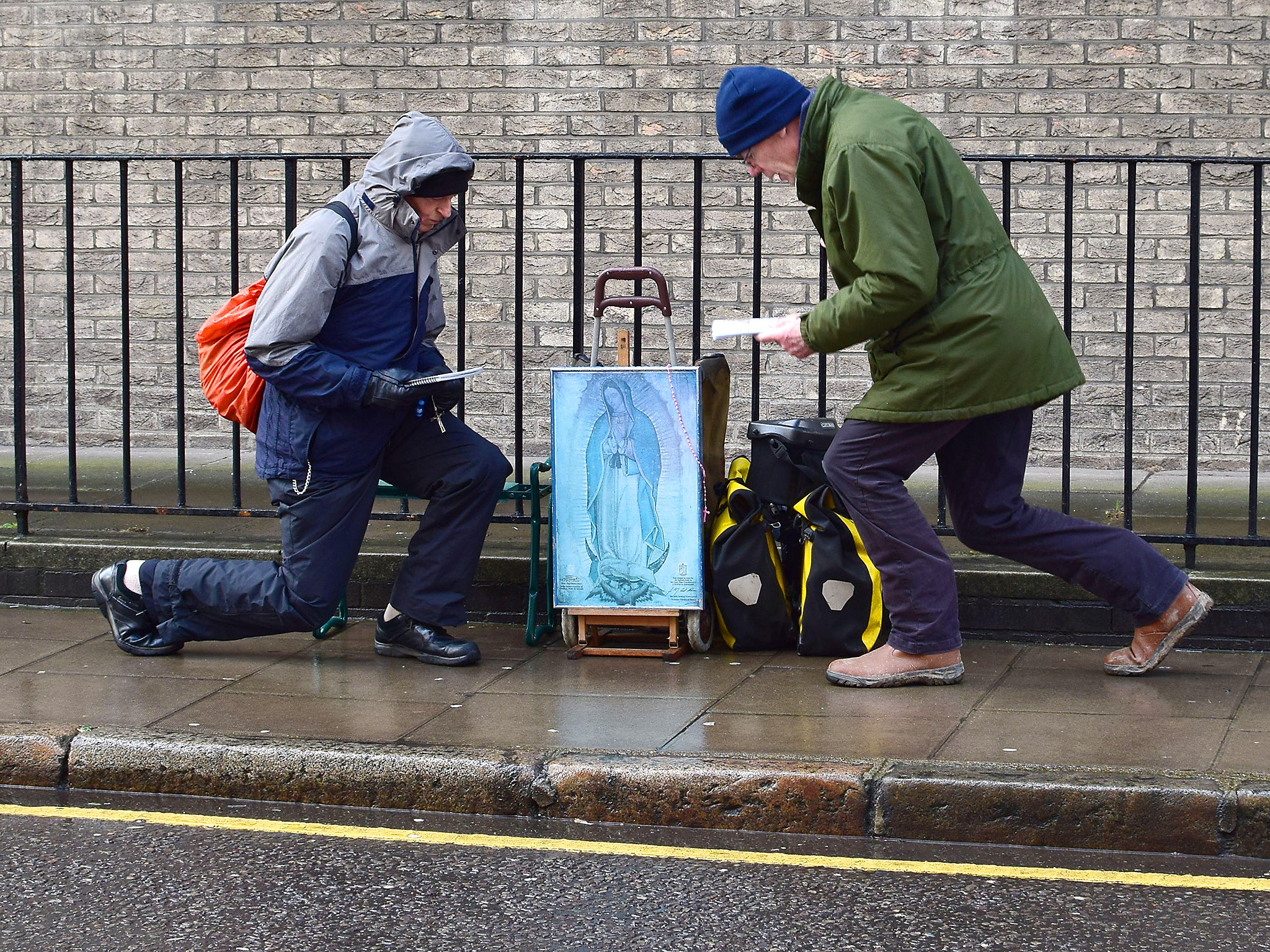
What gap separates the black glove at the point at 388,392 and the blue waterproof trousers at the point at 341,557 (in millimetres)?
302

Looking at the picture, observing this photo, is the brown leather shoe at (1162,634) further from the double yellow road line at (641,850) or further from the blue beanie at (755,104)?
the blue beanie at (755,104)

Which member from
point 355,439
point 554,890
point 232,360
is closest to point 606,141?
point 232,360

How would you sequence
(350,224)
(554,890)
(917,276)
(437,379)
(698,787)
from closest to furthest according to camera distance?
(554,890), (698,787), (917,276), (350,224), (437,379)

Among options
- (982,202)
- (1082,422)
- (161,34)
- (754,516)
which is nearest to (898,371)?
(982,202)

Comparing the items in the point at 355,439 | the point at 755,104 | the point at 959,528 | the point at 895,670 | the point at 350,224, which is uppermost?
the point at 755,104

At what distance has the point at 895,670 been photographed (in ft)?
16.9

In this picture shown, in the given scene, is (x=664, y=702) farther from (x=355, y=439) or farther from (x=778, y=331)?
(x=355, y=439)

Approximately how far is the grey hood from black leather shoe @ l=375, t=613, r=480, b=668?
1420 millimetres

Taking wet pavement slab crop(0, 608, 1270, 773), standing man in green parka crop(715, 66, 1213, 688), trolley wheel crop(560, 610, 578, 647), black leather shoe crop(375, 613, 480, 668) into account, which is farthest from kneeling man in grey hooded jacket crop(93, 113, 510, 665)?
standing man in green parka crop(715, 66, 1213, 688)

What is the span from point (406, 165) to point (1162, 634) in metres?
2.96

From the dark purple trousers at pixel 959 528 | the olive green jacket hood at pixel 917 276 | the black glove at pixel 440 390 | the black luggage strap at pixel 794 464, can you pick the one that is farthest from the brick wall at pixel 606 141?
the olive green jacket hood at pixel 917 276

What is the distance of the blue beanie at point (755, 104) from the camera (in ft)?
15.7

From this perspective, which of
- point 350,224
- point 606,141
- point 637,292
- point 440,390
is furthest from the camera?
point 606,141

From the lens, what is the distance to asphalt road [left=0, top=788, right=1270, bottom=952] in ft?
11.3
